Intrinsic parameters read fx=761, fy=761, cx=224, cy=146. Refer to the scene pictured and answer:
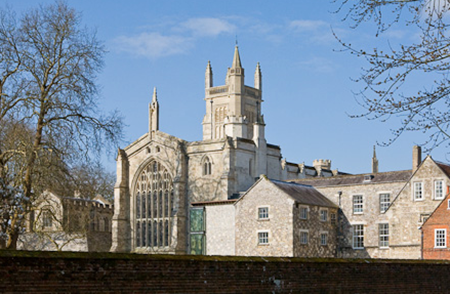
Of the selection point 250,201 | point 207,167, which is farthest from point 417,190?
point 207,167

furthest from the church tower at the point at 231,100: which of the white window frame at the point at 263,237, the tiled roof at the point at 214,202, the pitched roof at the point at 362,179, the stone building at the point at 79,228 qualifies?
the white window frame at the point at 263,237

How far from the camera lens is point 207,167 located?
58812 millimetres

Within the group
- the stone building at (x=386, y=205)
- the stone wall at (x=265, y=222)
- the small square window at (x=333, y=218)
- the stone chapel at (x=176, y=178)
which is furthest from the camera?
the stone chapel at (x=176, y=178)

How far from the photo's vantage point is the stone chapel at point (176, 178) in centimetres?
5747

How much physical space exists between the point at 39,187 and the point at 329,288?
12.5 metres

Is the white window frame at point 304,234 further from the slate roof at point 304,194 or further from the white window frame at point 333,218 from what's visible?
the white window frame at point 333,218

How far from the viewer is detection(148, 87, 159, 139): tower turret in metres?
62.6

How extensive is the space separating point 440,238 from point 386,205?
646cm

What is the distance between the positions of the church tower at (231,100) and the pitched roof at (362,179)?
5164 cm

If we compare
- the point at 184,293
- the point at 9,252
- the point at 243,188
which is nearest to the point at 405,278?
the point at 184,293

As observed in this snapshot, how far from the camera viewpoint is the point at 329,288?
2205 cm

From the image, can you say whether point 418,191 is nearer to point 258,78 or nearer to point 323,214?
point 323,214

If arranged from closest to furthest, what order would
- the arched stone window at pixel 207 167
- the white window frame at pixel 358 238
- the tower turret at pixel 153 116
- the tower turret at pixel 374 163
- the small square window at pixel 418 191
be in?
1. the small square window at pixel 418 191
2. the white window frame at pixel 358 238
3. the arched stone window at pixel 207 167
4. the tower turret at pixel 153 116
5. the tower turret at pixel 374 163

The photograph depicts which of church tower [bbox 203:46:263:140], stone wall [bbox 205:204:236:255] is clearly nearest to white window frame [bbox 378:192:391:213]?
stone wall [bbox 205:204:236:255]
